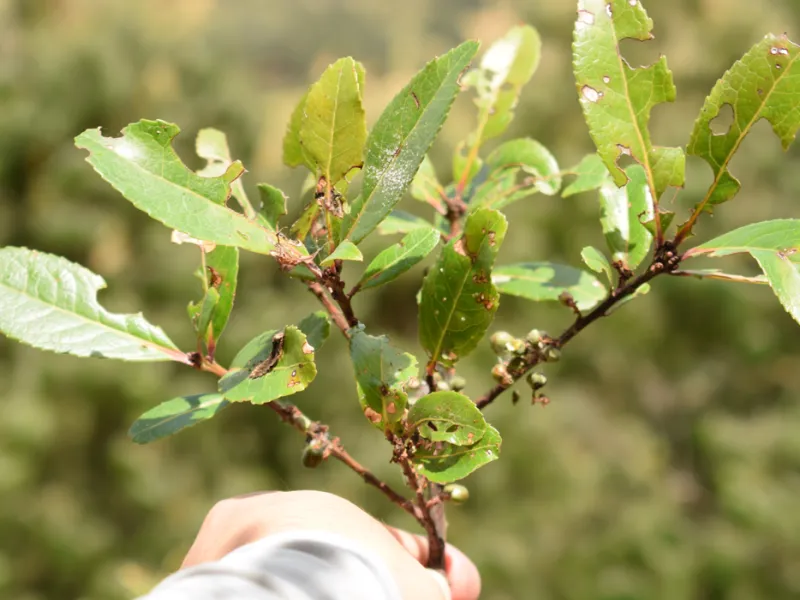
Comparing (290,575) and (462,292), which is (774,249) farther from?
(290,575)

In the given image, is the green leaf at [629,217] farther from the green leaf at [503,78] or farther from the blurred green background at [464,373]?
the blurred green background at [464,373]

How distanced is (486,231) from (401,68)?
930 cm

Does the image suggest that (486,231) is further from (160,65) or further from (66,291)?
(160,65)

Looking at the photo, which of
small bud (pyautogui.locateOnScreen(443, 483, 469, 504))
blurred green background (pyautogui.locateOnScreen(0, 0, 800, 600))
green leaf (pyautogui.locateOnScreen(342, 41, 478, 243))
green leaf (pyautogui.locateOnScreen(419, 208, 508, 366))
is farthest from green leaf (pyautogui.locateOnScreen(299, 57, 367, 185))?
blurred green background (pyautogui.locateOnScreen(0, 0, 800, 600))

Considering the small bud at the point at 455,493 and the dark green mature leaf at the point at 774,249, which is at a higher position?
the dark green mature leaf at the point at 774,249

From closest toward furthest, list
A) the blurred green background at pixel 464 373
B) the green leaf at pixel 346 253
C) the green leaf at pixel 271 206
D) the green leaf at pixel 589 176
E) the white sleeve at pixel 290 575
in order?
the white sleeve at pixel 290 575, the green leaf at pixel 346 253, the green leaf at pixel 271 206, the green leaf at pixel 589 176, the blurred green background at pixel 464 373

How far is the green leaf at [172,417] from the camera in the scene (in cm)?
68

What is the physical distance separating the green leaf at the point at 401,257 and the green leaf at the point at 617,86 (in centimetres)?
17

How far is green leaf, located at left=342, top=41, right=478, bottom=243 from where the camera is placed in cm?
56

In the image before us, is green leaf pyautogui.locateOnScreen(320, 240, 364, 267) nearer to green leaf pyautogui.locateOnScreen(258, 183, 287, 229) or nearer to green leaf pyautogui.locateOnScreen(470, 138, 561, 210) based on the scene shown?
green leaf pyautogui.locateOnScreen(258, 183, 287, 229)

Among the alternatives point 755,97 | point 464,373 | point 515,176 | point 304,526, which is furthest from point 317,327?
point 464,373

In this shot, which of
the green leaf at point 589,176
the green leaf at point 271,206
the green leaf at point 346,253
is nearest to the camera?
the green leaf at point 346,253

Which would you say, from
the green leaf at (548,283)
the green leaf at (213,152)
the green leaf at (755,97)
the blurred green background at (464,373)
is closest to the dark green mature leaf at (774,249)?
the green leaf at (755,97)

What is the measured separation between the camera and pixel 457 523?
4664 millimetres
